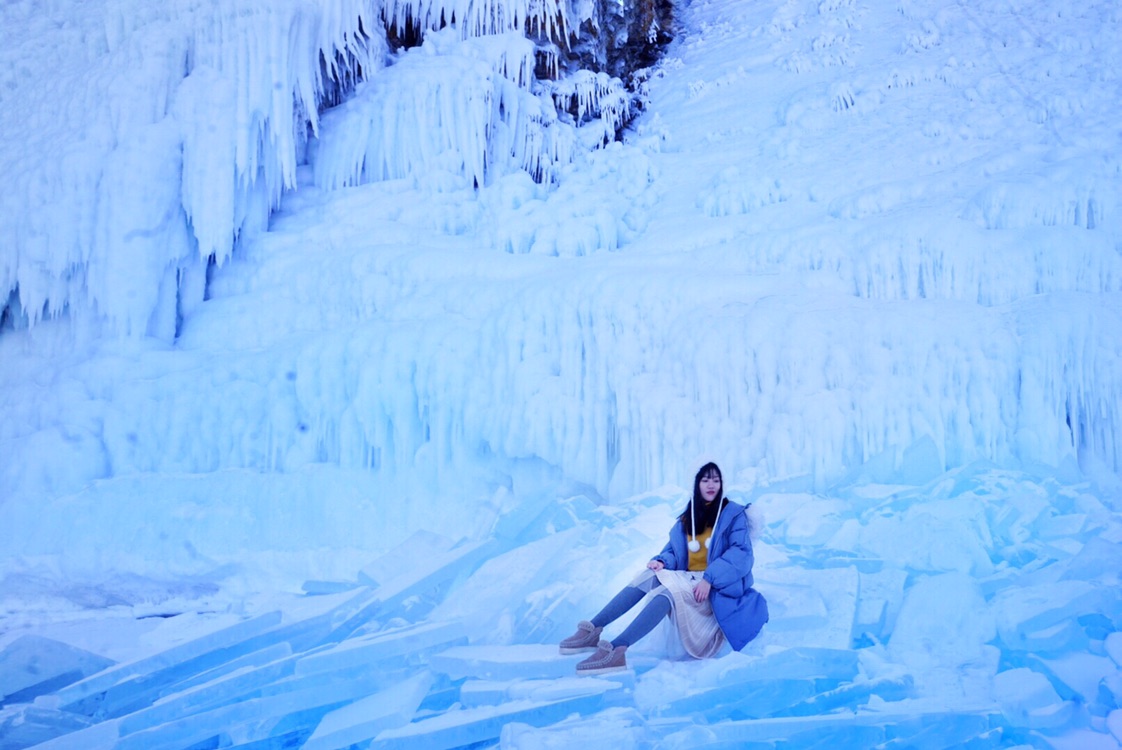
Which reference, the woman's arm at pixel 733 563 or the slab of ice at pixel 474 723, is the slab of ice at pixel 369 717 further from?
the woman's arm at pixel 733 563

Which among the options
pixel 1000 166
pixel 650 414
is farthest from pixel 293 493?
pixel 1000 166

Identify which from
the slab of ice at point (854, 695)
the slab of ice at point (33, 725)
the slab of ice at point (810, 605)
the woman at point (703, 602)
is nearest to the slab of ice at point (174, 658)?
the slab of ice at point (33, 725)

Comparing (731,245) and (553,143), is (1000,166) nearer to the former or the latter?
(731,245)

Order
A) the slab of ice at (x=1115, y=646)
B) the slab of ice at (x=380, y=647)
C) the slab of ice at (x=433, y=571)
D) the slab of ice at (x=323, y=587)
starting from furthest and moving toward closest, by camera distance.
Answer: the slab of ice at (x=323, y=587)
the slab of ice at (x=433, y=571)
the slab of ice at (x=380, y=647)
the slab of ice at (x=1115, y=646)

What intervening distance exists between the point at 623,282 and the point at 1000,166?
3663 mm

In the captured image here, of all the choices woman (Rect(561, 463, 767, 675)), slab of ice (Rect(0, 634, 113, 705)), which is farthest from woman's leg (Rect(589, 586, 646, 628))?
slab of ice (Rect(0, 634, 113, 705))

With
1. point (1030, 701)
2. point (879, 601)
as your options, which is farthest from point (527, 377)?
point (1030, 701)

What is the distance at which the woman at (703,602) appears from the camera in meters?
4.15

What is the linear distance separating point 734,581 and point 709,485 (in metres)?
0.51

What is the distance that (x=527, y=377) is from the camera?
7.78 m

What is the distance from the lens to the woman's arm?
4.15 metres

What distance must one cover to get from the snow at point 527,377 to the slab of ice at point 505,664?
2cm

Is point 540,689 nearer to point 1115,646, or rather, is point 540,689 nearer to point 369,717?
point 369,717

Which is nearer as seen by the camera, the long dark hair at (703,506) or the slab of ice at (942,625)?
the slab of ice at (942,625)
